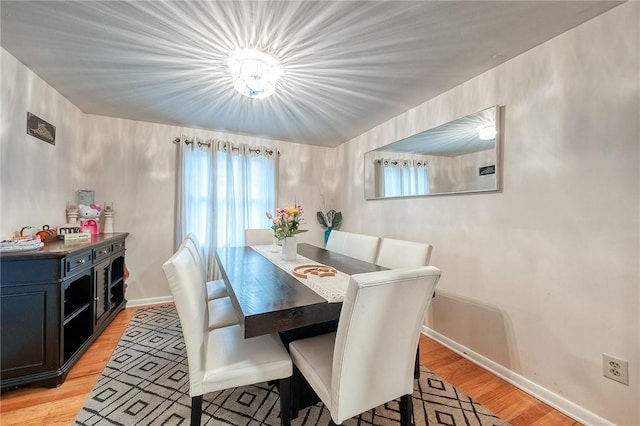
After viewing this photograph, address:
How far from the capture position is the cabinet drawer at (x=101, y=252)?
2198mm

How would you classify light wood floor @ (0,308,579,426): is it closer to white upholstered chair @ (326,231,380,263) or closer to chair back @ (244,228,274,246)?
white upholstered chair @ (326,231,380,263)

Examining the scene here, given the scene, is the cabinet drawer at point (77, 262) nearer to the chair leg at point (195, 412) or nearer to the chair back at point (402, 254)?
the chair leg at point (195, 412)

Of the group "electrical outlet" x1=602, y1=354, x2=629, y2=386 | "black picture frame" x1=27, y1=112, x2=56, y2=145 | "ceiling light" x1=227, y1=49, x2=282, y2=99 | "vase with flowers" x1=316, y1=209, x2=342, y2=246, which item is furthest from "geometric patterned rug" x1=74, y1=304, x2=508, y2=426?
"vase with flowers" x1=316, y1=209, x2=342, y2=246

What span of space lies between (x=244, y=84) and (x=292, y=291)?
1542 millimetres

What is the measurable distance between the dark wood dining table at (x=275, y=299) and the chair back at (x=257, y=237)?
0.99 m

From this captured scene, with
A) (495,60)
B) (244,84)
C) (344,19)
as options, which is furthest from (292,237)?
(495,60)

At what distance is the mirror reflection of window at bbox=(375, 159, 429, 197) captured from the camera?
2584mm

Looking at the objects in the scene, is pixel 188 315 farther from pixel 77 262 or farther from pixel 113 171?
pixel 113 171

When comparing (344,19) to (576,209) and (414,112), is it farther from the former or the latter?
(576,209)

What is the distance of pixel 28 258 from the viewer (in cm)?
160

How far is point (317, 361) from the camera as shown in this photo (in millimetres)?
1225

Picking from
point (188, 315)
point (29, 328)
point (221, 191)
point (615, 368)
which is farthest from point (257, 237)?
point (615, 368)

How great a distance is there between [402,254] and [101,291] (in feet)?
8.94

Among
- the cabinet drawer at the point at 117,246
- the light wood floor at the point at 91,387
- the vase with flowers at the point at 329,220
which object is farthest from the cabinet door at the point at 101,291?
the vase with flowers at the point at 329,220
